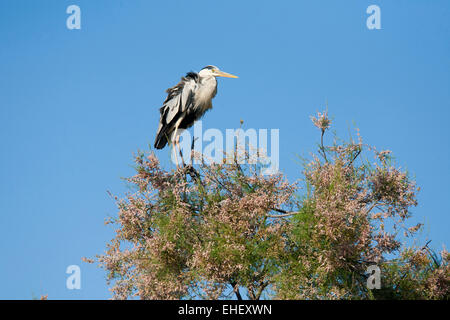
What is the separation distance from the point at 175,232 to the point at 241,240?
97 cm

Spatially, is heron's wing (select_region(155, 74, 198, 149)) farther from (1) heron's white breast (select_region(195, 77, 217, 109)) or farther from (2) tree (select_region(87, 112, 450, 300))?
(2) tree (select_region(87, 112, 450, 300))

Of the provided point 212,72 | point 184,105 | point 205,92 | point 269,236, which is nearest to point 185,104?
point 184,105

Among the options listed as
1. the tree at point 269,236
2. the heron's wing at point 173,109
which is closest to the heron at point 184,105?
the heron's wing at point 173,109

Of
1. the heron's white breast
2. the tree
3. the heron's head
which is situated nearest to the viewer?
the tree

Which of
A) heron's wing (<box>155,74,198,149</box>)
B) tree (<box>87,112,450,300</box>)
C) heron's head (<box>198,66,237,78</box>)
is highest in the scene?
heron's head (<box>198,66,237,78</box>)

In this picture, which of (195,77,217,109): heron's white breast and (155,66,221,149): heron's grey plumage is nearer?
(155,66,221,149): heron's grey plumage

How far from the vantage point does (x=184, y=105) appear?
10.7 meters

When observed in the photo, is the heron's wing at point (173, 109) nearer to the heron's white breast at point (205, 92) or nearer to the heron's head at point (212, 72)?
the heron's white breast at point (205, 92)

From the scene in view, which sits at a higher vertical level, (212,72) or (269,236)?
(212,72)

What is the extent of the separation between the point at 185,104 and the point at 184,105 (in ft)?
0.14

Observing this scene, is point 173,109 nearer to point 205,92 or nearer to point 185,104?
point 185,104

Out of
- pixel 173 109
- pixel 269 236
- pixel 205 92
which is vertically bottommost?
pixel 269 236

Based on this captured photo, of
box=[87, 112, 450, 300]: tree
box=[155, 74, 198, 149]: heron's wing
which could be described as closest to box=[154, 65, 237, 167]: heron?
box=[155, 74, 198, 149]: heron's wing

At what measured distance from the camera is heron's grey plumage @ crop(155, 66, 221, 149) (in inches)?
422
